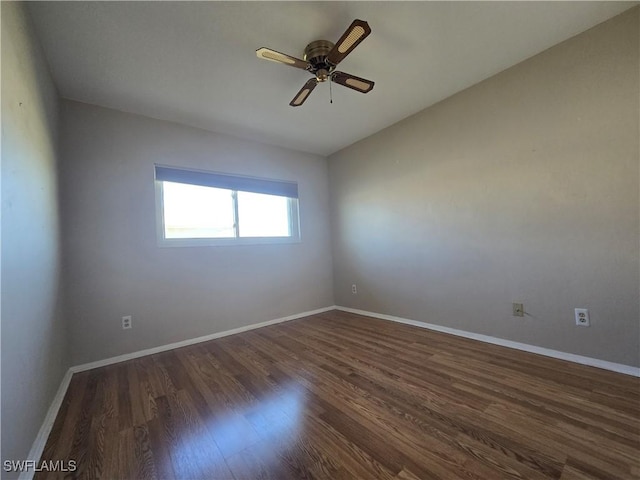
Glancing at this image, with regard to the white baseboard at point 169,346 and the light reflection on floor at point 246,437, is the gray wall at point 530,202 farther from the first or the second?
the light reflection on floor at point 246,437

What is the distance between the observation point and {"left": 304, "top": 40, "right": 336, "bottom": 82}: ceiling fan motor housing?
175 cm

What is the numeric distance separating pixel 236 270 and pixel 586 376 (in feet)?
10.5

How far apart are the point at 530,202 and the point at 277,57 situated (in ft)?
7.47

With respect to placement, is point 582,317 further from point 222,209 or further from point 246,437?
point 222,209

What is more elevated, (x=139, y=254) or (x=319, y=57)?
(x=319, y=57)

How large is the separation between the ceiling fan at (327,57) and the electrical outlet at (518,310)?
2.24 m

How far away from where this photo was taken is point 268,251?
340 cm

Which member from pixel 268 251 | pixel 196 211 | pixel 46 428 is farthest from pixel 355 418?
pixel 196 211

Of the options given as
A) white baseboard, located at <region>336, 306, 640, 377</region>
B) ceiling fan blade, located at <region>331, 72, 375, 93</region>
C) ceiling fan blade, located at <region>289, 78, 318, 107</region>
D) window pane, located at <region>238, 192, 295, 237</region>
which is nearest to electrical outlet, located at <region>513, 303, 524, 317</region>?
white baseboard, located at <region>336, 306, 640, 377</region>

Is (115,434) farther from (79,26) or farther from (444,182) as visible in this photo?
(444,182)

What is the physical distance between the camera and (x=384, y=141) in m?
3.28

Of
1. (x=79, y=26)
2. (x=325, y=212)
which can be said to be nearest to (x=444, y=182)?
(x=325, y=212)

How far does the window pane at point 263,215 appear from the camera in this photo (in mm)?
3293

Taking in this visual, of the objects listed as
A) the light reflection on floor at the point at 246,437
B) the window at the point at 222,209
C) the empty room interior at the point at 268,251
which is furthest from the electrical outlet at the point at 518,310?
the window at the point at 222,209
